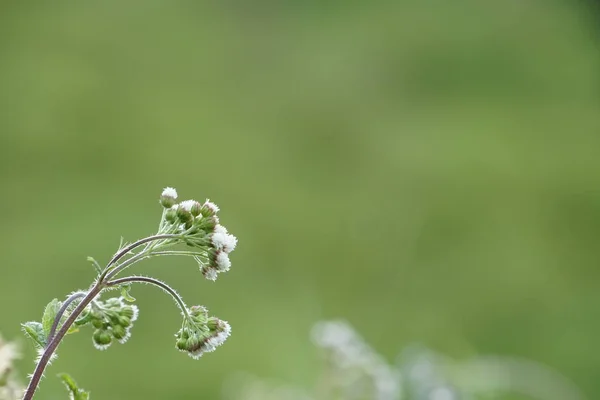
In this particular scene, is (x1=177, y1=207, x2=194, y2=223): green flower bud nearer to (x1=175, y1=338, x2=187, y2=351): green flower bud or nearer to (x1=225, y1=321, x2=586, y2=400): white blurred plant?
(x1=175, y1=338, x2=187, y2=351): green flower bud

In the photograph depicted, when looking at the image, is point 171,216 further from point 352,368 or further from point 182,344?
point 352,368

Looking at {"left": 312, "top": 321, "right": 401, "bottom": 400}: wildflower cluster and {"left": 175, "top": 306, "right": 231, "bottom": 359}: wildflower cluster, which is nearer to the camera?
{"left": 175, "top": 306, "right": 231, "bottom": 359}: wildflower cluster

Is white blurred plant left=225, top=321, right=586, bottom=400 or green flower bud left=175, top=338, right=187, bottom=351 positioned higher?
white blurred plant left=225, top=321, right=586, bottom=400

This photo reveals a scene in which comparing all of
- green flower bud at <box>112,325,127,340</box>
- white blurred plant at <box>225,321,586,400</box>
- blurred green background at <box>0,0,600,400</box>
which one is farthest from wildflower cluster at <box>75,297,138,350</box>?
blurred green background at <box>0,0,600,400</box>

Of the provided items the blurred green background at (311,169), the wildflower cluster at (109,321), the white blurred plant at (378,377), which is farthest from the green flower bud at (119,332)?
the blurred green background at (311,169)

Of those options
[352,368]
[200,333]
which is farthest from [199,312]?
[352,368]

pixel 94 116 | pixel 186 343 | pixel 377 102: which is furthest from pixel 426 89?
pixel 186 343
